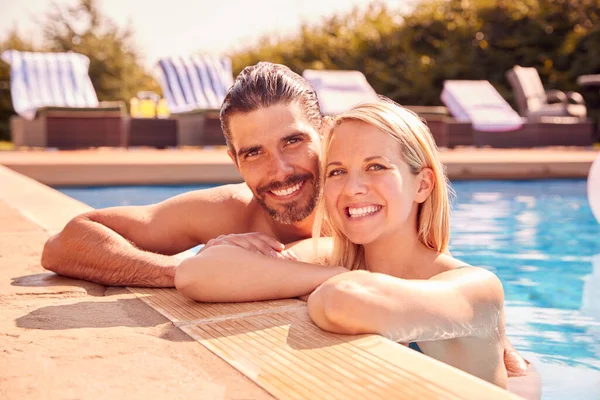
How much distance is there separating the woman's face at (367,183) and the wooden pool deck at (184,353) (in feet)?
0.91

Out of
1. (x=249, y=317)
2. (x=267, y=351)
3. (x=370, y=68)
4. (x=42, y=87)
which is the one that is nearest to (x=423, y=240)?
(x=249, y=317)

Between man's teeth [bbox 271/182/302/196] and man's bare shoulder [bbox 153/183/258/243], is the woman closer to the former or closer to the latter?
man's teeth [bbox 271/182/302/196]

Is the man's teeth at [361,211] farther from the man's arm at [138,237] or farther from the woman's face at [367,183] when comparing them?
the man's arm at [138,237]

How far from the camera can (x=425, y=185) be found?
2.11 m

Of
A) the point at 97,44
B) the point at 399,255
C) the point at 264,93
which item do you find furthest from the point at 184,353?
the point at 97,44

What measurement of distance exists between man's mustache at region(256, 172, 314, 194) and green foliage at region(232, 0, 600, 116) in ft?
44.6

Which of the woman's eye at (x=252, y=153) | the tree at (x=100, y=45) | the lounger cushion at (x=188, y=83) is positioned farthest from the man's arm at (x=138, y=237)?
the tree at (x=100, y=45)

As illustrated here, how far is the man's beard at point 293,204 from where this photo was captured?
7.88ft

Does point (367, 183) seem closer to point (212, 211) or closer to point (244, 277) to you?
point (244, 277)

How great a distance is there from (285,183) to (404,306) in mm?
812

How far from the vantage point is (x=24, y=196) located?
490cm

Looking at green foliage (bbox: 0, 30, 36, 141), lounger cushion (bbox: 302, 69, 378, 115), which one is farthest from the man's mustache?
green foliage (bbox: 0, 30, 36, 141)

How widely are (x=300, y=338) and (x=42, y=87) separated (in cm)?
1124

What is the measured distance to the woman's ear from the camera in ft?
6.89
